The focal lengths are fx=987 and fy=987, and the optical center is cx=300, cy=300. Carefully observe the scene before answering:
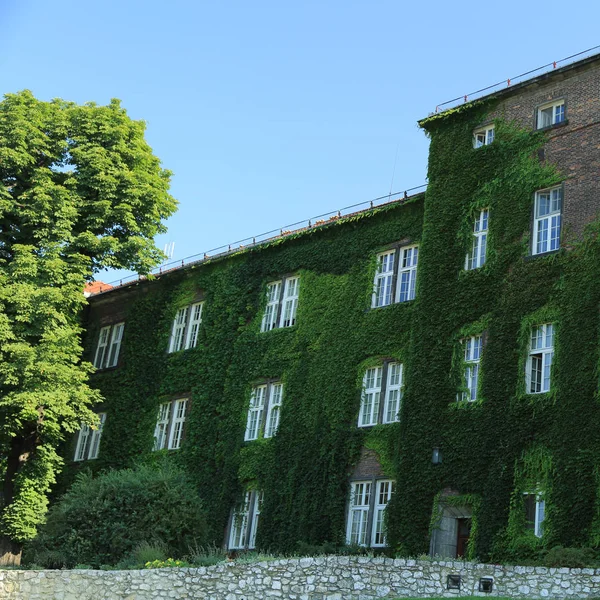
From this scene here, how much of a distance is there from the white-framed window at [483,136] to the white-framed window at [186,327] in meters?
14.7

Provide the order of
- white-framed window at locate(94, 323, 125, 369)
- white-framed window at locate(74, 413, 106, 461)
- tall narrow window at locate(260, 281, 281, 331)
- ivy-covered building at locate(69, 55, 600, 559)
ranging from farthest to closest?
1. white-framed window at locate(94, 323, 125, 369)
2. white-framed window at locate(74, 413, 106, 461)
3. tall narrow window at locate(260, 281, 281, 331)
4. ivy-covered building at locate(69, 55, 600, 559)

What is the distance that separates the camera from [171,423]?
1604 inches

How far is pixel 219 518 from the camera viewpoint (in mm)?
36156

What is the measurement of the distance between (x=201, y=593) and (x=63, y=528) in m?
8.33

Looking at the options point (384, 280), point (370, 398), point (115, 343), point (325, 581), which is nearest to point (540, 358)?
point (370, 398)

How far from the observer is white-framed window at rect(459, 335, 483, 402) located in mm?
29328

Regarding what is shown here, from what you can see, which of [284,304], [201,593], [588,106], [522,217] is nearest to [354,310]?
[284,304]

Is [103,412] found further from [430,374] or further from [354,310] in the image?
[430,374]

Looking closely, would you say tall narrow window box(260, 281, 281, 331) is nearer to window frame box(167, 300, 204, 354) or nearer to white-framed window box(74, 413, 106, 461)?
window frame box(167, 300, 204, 354)

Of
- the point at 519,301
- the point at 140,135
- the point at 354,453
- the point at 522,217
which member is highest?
the point at 140,135

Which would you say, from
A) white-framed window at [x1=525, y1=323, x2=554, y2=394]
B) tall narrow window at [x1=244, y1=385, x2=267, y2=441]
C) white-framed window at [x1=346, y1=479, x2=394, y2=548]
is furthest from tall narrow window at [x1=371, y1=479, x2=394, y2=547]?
tall narrow window at [x1=244, y1=385, x2=267, y2=441]

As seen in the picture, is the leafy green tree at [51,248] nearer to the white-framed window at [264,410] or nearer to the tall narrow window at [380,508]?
the white-framed window at [264,410]

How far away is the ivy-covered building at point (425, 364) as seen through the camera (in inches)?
1075

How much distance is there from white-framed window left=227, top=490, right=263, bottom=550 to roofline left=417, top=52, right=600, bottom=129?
1456 centimetres
